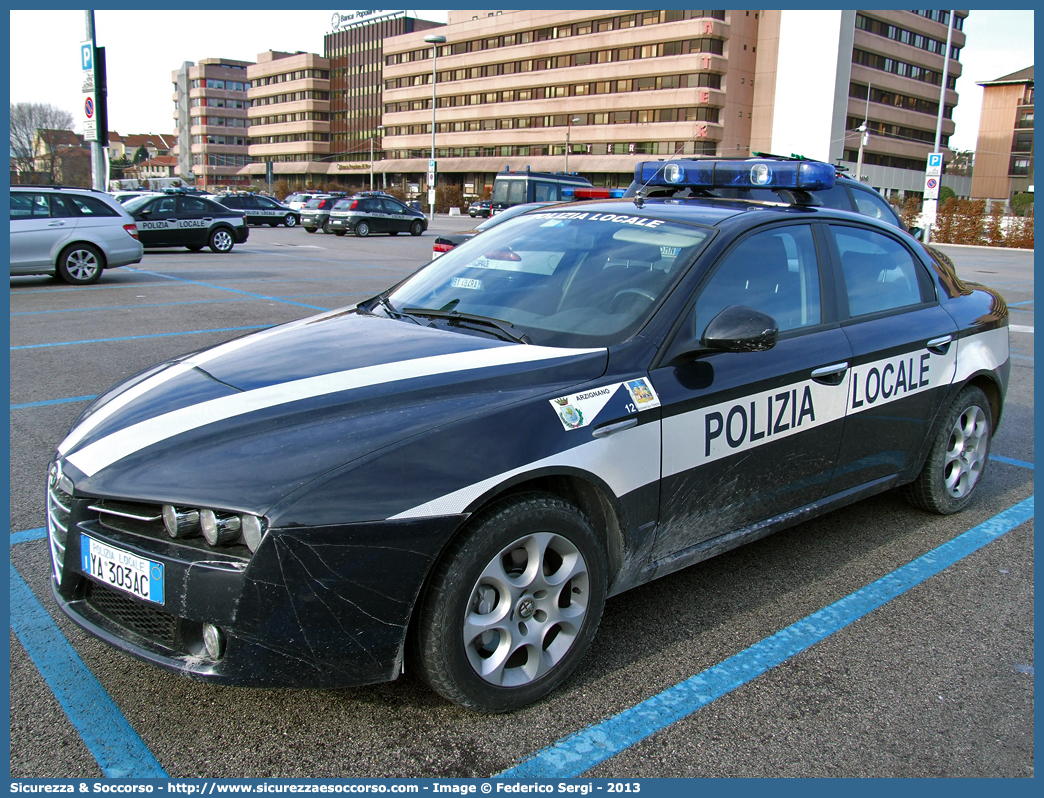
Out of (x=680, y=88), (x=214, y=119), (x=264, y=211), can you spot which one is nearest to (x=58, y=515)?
(x=264, y=211)

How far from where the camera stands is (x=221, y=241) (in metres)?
21.8

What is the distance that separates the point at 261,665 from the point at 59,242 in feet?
45.3

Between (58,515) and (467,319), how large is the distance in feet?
5.25

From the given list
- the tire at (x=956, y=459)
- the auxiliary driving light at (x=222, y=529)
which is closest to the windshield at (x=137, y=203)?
the tire at (x=956, y=459)

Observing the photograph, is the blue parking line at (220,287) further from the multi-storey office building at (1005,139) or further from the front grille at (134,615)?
the multi-storey office building at (1005,139)

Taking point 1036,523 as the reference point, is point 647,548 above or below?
above

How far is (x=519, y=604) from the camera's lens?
8.48ft

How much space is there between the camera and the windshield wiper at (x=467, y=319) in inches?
124

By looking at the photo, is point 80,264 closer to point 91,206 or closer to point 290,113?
point 91,206

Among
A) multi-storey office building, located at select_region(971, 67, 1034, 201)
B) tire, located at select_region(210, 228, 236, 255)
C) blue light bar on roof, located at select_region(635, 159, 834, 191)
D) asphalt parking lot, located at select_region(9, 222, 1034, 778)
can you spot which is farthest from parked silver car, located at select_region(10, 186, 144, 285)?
multi-storey office building, located at select_region(971, 67, 1034, 201)

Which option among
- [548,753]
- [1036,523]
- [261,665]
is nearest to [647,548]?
[548,753]

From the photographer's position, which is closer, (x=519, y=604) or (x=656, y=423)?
(x=519, y=604)

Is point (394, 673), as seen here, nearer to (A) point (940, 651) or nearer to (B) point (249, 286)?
(A) point (940, 651)

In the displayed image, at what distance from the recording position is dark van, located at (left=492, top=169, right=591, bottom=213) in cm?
2734
